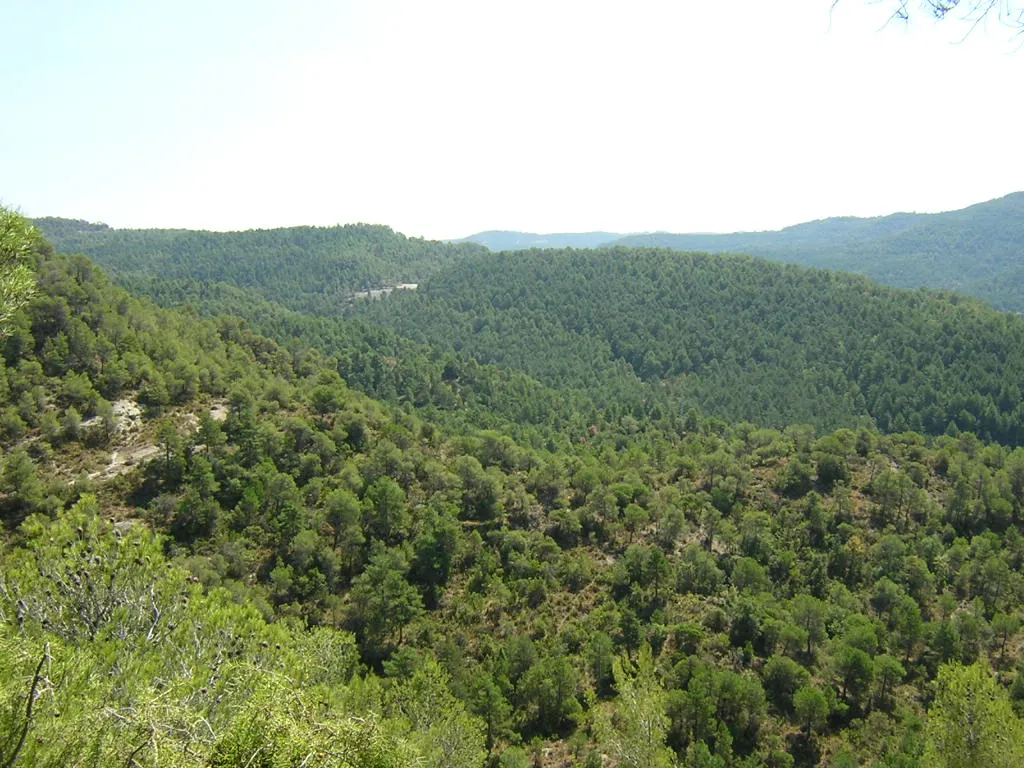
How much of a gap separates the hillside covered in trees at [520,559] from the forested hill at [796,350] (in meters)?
64.0

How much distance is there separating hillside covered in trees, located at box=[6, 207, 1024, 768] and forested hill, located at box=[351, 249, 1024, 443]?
6403 centimetres

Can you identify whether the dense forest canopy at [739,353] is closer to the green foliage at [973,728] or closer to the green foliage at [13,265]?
the green foliage at [973,728]

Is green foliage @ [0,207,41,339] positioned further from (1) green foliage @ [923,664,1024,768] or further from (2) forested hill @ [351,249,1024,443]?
(2) forested hill @ [351,249,1024,443]

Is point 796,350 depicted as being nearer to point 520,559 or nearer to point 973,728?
point 520,559

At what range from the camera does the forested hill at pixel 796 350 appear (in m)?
130

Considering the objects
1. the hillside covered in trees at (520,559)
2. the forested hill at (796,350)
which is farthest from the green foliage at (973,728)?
the forested hill at (796,350)

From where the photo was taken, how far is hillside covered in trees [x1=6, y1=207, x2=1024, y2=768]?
917 inches

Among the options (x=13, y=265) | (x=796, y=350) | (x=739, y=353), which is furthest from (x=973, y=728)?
(x=739, y=353)

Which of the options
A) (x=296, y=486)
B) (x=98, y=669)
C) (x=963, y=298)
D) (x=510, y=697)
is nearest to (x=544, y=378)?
(x=296, y=486)

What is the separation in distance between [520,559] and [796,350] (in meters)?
141

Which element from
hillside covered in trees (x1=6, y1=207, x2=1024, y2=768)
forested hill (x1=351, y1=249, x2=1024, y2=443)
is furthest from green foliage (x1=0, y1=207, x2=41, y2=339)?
forested hill (x1=351, y1=249, x2=1024, y2=443)

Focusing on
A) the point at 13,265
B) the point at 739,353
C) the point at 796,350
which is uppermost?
the point at 13,265

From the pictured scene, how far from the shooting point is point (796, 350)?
160250 mm

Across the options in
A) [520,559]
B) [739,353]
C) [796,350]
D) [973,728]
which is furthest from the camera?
[739,353]
